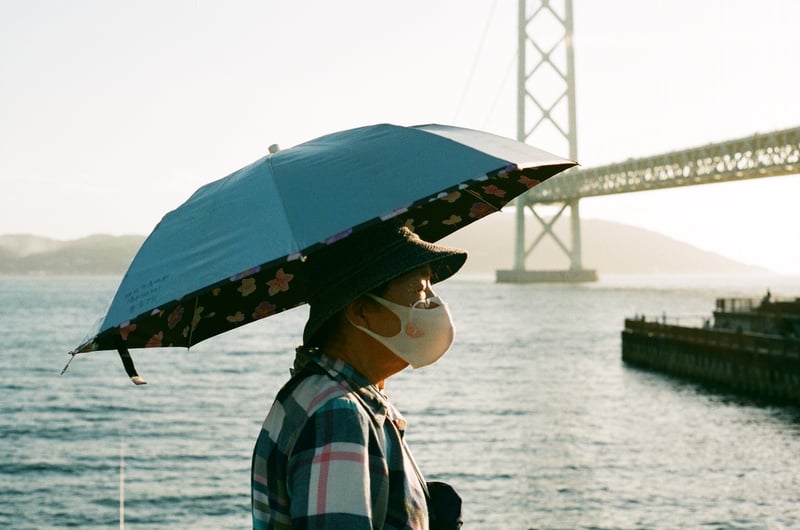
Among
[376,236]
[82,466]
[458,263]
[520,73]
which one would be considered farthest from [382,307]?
Answer: [520,73]

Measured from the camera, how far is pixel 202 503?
54.2ft

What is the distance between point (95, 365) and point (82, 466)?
26641 mm

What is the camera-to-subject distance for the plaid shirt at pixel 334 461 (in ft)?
5.01

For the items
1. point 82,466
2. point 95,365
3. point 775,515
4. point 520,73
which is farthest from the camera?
point 520,73

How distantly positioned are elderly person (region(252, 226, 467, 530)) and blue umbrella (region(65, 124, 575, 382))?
0.25 ft

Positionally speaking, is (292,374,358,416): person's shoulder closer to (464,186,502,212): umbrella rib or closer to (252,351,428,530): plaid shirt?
(252,351,428,530): plaid shirt

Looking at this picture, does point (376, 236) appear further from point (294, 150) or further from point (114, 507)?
point (114, 507)

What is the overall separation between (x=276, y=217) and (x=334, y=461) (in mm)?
515

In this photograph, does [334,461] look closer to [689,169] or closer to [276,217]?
[276,217]

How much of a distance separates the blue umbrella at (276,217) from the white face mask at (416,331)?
6.7 inches

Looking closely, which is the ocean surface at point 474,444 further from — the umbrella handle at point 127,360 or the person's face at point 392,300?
the person's face at point 392,300

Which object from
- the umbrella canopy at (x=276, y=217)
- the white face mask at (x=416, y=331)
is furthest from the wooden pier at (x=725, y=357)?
the white face mask at (x=416, y=331)

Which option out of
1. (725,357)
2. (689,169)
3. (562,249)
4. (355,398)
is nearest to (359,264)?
(355,398)

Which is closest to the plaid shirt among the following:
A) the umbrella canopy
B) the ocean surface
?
the umbrella canopy
